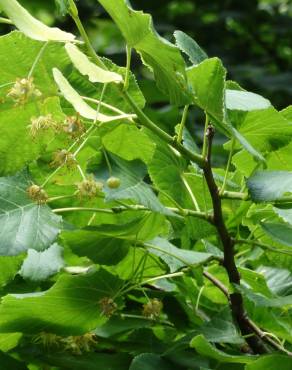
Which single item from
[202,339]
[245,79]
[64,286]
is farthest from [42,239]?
[245,79]

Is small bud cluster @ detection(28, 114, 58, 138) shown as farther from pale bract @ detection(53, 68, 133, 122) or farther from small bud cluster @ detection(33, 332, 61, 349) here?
small bud cluster @ detection(33, 332, 61, 349)

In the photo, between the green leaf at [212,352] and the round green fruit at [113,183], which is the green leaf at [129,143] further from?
the green leaf at [212,352]

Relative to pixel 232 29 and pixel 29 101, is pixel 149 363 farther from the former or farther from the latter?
pixel 232 29

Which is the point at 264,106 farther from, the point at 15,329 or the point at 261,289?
the point at 15,329

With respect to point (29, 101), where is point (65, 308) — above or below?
below

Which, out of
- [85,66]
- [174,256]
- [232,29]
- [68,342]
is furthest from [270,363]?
[232,29]

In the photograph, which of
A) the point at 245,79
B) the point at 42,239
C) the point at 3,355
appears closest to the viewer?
the point at 42,239
